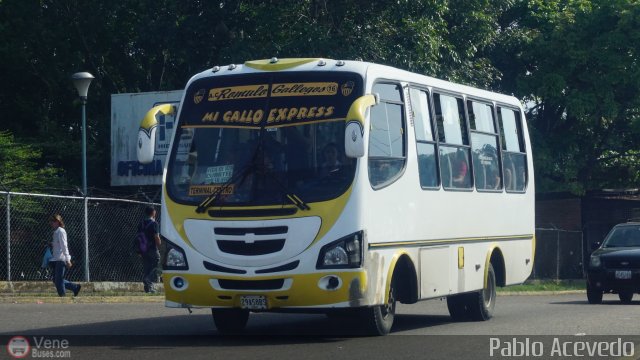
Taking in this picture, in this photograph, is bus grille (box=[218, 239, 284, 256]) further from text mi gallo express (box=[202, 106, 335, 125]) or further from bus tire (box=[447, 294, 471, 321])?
bus tire (box=[447, 294, 471, 321])

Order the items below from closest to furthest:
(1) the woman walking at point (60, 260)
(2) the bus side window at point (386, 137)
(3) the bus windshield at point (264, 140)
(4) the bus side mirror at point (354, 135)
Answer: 1. (4) the bus side mirror at point (354, 135)
2. (3) the bus windshield at point (264, 140)
3. (2) the bus side window at point (386, 137)
4. (1) the woman walking at point (60, 260)

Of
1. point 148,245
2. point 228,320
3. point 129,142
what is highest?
point 129,142

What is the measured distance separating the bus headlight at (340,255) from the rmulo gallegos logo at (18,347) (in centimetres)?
321

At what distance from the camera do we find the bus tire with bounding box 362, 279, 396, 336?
44.3 ft

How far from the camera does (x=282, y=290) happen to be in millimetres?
12773

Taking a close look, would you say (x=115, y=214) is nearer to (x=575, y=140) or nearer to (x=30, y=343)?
(x=30, y=343)

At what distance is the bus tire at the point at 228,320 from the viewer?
14523mm

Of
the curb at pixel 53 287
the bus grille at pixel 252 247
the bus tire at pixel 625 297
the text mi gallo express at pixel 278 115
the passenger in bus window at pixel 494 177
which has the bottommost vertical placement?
the bus tire at pixel 625 297

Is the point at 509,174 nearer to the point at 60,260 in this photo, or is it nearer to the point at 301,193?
the point at 301,193

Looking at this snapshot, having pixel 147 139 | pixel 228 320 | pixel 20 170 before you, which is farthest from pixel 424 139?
pixel 20 170

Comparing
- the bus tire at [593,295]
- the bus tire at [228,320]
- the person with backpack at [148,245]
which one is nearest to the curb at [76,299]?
the person with backpack at [148,245]

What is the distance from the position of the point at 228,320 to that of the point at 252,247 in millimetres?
2008

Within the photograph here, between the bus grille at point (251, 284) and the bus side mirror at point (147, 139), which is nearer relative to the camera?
the bus grille at point (251, 284)

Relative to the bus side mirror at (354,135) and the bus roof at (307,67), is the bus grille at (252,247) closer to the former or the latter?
the bus side mirror at (354,135)
